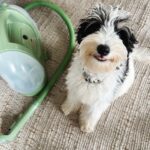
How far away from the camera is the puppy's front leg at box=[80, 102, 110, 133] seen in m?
1.49

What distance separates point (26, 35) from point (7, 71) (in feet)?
0.68

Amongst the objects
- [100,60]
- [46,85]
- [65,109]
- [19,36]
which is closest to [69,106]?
[65,109]

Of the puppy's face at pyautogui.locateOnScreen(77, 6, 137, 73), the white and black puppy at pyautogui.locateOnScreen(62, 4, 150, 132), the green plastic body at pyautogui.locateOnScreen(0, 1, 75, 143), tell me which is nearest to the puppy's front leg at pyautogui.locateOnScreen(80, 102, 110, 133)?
the white and black puppy at pyautogui.locateOnScreen(62, 4, 150, 132)

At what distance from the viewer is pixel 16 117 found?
1618 mm

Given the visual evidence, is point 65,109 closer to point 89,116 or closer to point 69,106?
point 69,106

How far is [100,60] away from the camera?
1138 mm

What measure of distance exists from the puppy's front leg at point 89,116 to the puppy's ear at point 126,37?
372mm

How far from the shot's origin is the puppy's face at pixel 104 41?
1104 mm

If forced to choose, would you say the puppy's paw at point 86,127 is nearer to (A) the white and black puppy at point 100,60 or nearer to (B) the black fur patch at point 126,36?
(A) the white and black puppy at point 100,60

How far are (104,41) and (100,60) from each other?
0.07 m

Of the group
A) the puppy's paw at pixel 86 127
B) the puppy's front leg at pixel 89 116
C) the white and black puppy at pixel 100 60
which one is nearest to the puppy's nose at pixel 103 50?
the white and black puppy at pixel 100 60

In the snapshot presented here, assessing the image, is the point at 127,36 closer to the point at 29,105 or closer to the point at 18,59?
the point at 18,59

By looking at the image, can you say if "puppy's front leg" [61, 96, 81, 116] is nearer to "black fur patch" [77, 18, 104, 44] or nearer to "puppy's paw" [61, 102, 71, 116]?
"puppy's paw" [61, 102, 71, 116]

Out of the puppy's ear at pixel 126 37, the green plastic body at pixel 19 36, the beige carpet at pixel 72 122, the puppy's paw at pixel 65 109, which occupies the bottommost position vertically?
the beige carpet at pixel 72 122
